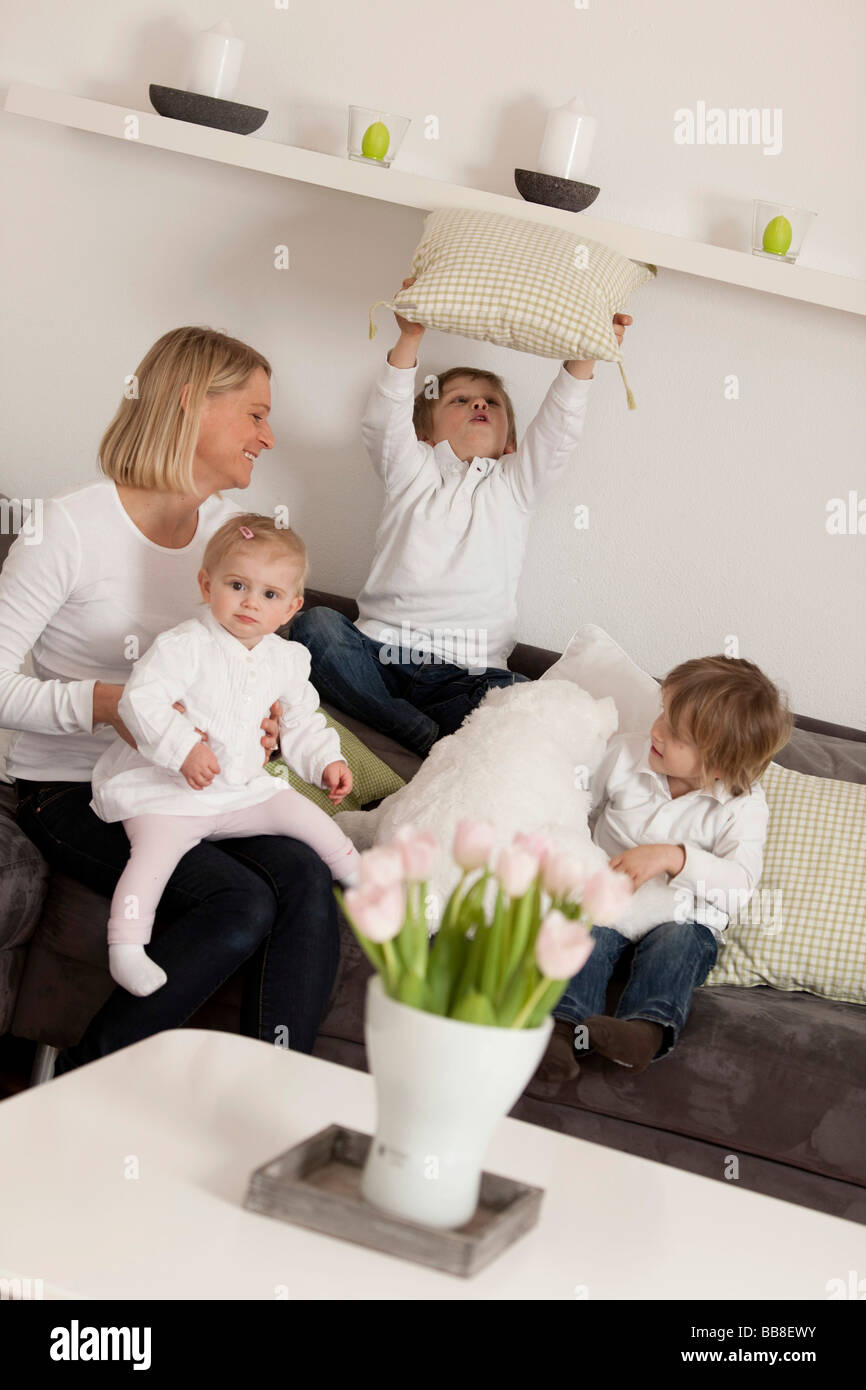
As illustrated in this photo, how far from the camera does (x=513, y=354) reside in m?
2.72

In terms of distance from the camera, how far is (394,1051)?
Result: 0.98 m

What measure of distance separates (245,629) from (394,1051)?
96 cm

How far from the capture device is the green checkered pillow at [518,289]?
2.23m

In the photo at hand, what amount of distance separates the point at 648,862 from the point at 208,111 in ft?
5.33

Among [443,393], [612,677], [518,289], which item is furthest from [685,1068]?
[443,393]

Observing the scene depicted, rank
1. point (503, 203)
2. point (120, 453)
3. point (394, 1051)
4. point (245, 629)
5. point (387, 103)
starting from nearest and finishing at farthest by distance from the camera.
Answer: point (394, 1051) → point (245, 629) → point (120, 453) → point (503, 203) → point (387, 103)

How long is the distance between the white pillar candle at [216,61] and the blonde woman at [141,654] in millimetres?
746

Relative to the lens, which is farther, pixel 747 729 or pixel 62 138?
pixel 62 138

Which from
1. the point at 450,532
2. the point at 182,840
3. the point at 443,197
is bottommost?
the point at 182,840

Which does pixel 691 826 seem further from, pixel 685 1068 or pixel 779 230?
pixel 779 230

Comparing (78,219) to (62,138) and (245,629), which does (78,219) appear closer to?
(62,138)

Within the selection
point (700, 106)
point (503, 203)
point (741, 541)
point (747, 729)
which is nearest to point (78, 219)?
point (503, 203)

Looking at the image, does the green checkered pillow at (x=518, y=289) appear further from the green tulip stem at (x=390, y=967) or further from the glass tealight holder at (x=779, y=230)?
the green tulip stem at (x=390, y=967)

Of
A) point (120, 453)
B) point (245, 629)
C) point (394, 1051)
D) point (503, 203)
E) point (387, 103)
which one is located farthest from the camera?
point (387, 103)
